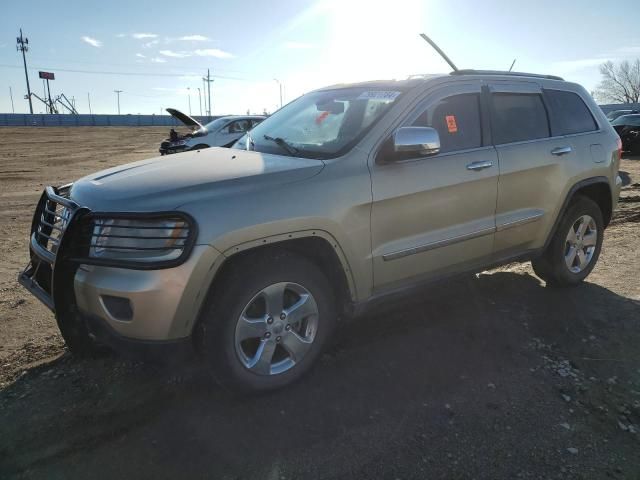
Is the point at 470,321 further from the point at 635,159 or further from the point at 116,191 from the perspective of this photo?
the point at 635,159

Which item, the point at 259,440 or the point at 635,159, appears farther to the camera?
the point at 635,159

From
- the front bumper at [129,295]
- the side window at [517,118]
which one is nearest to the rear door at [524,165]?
the side window at [517,118]

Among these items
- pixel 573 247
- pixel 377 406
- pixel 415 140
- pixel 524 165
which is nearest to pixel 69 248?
pixel 377 406

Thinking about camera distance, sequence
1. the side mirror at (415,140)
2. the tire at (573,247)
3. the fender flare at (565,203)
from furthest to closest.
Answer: the tire at (573,247) < the fender flare at (565,203) < the side mirror at (415,140)

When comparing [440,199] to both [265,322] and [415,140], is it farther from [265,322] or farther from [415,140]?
[265,322]

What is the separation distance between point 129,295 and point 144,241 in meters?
0.28

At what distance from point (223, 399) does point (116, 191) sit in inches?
52.9

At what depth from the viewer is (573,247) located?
4.75m

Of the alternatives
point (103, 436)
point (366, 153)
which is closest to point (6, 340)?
point (103, 436)

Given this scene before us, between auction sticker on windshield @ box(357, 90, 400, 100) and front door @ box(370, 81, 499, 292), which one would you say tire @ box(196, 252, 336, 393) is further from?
auction sticker on windshield @ box(357, 90, 400, 100)

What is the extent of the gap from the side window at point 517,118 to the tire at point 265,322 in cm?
201

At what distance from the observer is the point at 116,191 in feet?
9.21

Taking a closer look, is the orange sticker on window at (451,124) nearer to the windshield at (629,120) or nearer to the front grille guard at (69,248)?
the front grille guard at (69,248)

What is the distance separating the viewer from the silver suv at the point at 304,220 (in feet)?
8.51
